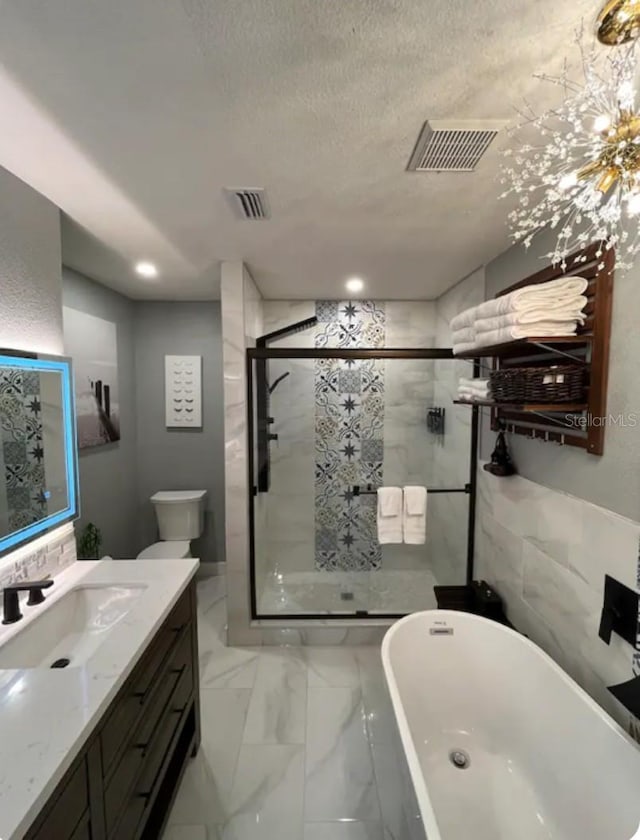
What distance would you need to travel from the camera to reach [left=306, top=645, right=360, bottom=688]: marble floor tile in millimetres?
2240

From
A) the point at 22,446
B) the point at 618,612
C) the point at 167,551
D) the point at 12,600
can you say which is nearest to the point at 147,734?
the point at 12,600

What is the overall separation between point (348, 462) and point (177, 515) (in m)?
1.51

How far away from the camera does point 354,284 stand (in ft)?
9.04

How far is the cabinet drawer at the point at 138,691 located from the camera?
1022 millimetres

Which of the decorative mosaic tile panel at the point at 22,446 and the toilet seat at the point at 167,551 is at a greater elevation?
the decorative mosaic tile panel at the point at 22,446

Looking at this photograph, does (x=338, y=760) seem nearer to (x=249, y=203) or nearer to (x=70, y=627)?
(x=70, y=627)

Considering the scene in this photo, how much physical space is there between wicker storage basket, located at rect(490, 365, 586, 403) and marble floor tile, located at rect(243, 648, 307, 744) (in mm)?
1961

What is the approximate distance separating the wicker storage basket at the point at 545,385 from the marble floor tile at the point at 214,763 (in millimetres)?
2101

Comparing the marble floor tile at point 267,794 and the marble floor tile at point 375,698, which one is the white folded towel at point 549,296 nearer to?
the marble floor tile at point 375,698

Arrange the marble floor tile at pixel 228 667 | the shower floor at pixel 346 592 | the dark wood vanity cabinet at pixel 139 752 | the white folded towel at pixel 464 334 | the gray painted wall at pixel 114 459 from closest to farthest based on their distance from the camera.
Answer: the dark wood vanity cabinet at pixel 139 752
the white folded towel at pixel 464 334
the marble floor tile at pixel 228 667
the gray painted wall at pixel 114 459
the shower floor at pixel 346 592

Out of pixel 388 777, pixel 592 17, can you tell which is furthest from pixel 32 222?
pixel 388 777

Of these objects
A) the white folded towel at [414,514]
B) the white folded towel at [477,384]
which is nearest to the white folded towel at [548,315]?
the white folded towel at [477,384]

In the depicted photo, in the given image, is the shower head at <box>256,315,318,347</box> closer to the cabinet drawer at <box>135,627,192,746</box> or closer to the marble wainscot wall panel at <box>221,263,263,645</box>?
the marble wainscot wall panel at <box>221,263,263,645</box>

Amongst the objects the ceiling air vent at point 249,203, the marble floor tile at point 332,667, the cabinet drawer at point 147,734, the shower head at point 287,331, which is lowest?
the marble floor tile at point 332,667
